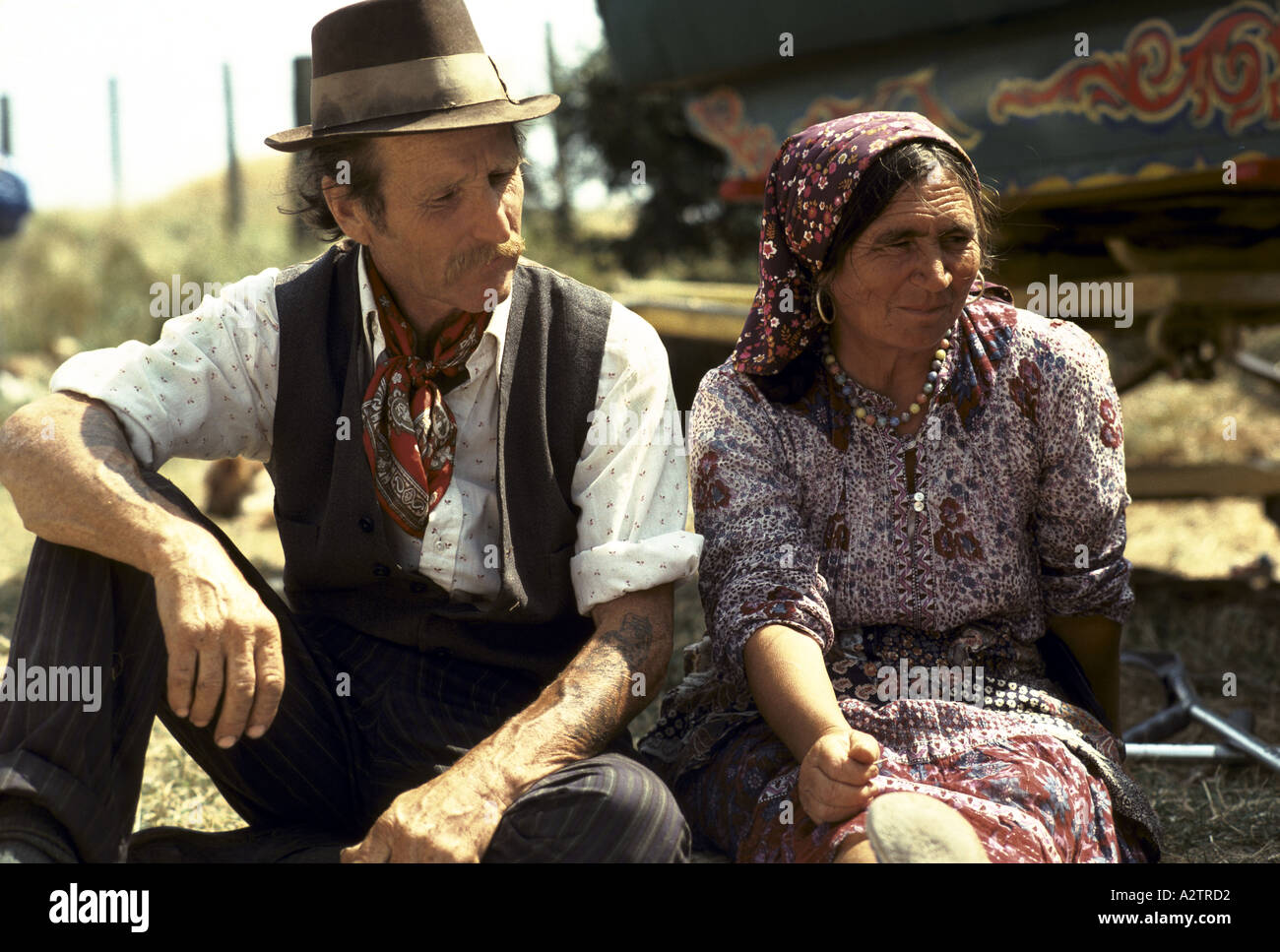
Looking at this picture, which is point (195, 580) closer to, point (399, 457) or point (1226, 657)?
point (399, 457)

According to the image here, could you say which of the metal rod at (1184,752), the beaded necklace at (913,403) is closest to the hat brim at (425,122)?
the beaded necklace at (913,403)

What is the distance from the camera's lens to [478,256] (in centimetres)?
238

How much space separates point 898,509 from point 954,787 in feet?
1.77

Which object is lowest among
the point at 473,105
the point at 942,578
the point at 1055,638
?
the point at 1055,638

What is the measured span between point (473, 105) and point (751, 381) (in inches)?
28.7

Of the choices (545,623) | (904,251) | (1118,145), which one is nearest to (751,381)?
(904,251)

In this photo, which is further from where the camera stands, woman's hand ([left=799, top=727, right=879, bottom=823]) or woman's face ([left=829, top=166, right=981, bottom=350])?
woman's face ([left=829, top=166, right=981, bottom=350])

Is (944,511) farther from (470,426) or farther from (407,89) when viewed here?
(407,89)

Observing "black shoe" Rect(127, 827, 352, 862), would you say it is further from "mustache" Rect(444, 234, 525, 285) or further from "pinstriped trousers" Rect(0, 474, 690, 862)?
"mustache" Rect(444, 234, 525, 285)

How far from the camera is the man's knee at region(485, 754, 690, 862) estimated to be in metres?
1.93

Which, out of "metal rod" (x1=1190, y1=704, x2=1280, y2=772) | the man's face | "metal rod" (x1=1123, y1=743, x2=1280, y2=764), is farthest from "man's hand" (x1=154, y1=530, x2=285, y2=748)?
"metal rod" (x1=1190, y1=704, x2=1280, y2=772)

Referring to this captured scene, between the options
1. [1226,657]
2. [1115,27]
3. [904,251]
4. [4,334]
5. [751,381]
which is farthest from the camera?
[4,334]

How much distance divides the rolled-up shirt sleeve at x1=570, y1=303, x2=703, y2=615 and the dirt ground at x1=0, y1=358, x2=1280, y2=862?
144 centimetres

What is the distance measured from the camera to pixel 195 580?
6.79 feet
